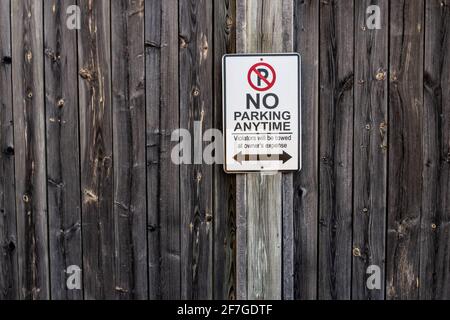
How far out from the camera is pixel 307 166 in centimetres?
233

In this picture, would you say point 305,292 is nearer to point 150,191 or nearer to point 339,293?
point 339,293

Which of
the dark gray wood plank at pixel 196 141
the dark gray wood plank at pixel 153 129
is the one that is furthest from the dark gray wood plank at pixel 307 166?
the dark gray wood plank at pixel 153 129

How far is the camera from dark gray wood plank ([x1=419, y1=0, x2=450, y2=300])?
229 centimetres

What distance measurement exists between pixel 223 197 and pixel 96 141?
28.6 inches

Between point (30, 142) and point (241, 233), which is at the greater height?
point (30, 142)

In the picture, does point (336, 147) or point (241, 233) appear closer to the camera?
point (241, 233)

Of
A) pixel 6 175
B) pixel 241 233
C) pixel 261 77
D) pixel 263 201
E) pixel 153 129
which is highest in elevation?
pixel 261 77

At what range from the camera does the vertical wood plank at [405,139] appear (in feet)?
7.51

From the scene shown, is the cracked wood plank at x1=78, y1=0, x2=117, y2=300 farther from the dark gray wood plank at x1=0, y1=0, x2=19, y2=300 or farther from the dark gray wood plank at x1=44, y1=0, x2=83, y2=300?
the dark gray wood plank at x1=0, y1=0, x2=19, y2=300

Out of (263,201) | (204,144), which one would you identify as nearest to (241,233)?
(263,201)

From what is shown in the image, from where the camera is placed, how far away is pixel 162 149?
235 cm

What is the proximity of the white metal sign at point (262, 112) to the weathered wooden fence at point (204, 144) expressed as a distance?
0.13 m

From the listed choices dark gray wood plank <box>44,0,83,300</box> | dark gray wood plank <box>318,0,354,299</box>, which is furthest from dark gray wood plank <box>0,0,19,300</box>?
dark gray wood plank <box>318,0,354,299</box>

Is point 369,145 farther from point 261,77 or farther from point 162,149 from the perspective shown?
point 162,149
